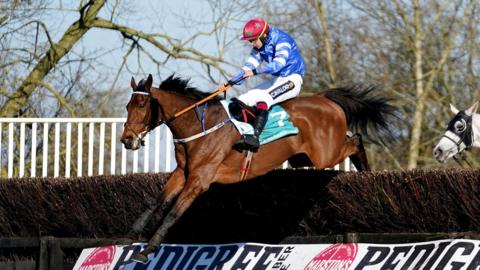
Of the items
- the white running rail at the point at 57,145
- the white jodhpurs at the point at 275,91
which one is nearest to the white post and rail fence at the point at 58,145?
the white running rail at the point at 57,145

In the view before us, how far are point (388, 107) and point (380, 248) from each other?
306 cm

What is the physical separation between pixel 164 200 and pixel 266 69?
1356mm

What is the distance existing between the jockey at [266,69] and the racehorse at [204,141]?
16 centimetres

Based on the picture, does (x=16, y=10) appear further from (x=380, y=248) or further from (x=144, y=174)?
(x=380, y=248)

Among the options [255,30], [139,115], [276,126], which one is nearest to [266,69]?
[255,30]

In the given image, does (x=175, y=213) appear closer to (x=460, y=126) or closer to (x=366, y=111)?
(x=366, y=111)

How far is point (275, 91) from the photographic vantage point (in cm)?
932

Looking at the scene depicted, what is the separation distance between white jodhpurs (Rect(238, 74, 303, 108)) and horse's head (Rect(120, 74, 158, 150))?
79 centimetres

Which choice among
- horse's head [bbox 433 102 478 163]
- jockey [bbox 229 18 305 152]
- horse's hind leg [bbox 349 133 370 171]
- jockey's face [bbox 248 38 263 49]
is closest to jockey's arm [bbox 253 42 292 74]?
jockey [bbox 229 18 305 152]

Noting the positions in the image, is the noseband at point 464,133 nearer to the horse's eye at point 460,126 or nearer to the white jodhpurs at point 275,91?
the horse's eye at point 460,126

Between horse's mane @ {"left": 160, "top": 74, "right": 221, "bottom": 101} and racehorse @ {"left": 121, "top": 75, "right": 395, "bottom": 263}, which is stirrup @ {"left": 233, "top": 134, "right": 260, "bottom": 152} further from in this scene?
horse's mane @ {"left": 160, "top": 74, "right": 221, "bottom": 101}

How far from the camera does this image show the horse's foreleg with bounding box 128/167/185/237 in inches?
349

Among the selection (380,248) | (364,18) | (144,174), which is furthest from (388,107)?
(364,18)

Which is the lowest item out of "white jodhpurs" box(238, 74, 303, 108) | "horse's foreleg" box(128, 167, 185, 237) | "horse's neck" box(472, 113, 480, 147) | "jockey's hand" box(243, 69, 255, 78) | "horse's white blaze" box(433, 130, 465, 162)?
"horse's white blaze" box(433, 130, 465, 162)
